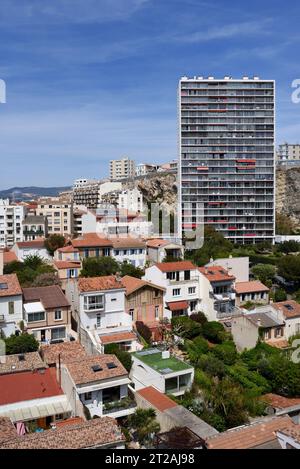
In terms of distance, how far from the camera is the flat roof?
55.0ft

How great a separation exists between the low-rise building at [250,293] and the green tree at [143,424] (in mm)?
13581

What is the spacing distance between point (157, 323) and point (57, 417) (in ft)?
31.1

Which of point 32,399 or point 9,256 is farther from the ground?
point 9,256

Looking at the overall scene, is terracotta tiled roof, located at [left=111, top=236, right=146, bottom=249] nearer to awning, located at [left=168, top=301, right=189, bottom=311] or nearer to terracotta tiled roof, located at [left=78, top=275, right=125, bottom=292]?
awning, located at [left=168, top=301, right=189, bottom=311]

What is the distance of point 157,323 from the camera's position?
23.8 meters

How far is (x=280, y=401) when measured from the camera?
17469 millimetres

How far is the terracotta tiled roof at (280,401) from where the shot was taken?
16.9 m

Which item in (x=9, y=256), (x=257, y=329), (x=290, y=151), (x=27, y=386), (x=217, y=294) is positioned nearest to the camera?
(x=27, y=386)

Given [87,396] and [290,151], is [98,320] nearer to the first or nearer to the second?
[87,396]

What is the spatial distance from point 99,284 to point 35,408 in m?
7.86

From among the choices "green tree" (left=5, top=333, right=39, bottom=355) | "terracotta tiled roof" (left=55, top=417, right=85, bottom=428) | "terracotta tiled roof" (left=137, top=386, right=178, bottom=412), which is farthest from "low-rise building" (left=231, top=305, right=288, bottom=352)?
"terracotta tiled roof" (left=55, top=417, right=85, bottom=428)

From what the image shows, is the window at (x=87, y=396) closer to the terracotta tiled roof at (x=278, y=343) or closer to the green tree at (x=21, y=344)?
the green tree at (x=21, y=344)

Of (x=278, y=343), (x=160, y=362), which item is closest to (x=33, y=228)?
(x=278, y=343)
